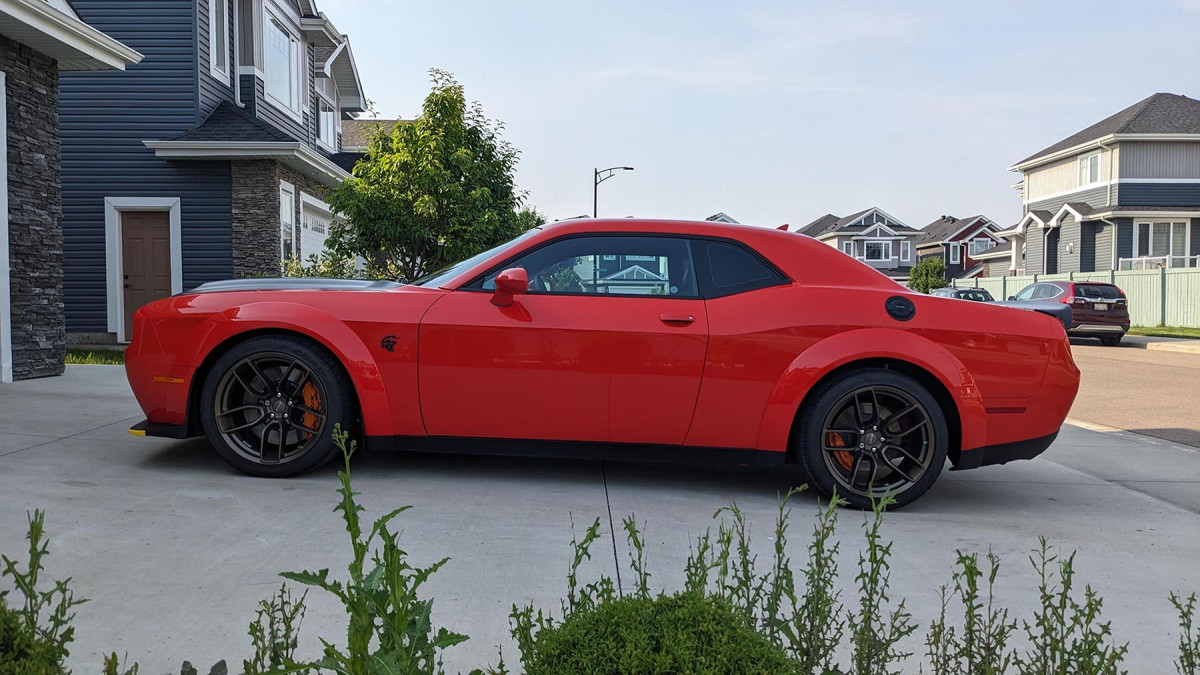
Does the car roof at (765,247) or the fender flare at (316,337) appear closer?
the fender flare at (316,337)

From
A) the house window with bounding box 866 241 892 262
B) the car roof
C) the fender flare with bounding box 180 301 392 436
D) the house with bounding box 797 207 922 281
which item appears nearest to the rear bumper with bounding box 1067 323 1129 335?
the car roof

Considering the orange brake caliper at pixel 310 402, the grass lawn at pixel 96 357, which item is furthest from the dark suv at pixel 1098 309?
the orange brake caliper at pixel 310 402

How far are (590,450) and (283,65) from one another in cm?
1708

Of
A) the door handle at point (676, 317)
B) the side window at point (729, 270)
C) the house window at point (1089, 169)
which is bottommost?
the door handle at point (676, 317)

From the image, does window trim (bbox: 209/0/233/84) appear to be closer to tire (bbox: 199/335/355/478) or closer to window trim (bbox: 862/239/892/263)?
tire (bbox: 199/335/355/478)

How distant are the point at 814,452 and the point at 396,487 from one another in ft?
7.25

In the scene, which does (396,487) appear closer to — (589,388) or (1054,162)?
(589,388)

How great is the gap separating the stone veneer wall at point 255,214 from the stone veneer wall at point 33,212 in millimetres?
5489

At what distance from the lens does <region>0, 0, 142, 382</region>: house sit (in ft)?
29.3

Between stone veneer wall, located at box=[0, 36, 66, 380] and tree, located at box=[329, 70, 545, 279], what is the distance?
4.11m

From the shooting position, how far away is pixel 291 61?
1988 cm

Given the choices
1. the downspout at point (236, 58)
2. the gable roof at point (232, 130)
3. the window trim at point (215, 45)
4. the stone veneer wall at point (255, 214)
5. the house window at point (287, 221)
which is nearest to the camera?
the gable roof at point (232, 130)

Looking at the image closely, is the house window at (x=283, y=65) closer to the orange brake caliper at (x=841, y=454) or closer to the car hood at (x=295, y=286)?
the car hood at (x=295, y=286)

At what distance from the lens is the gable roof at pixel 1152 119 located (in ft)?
126
